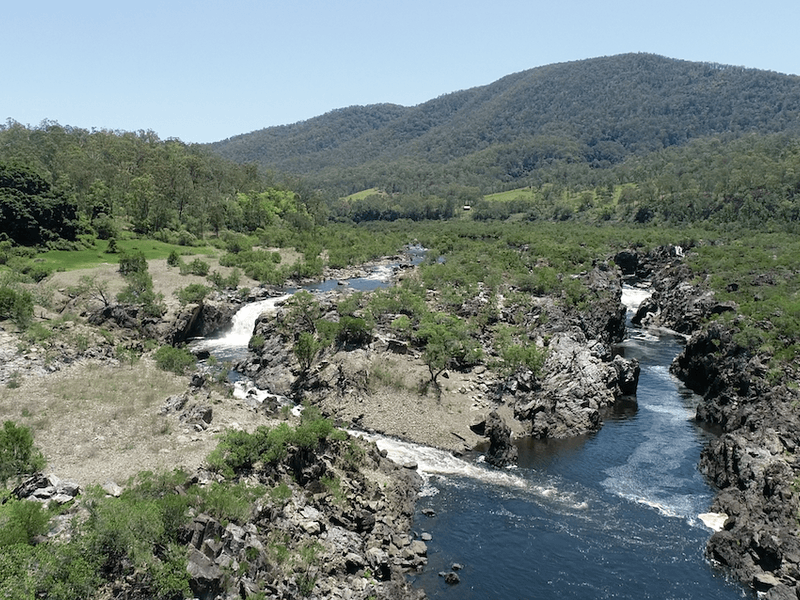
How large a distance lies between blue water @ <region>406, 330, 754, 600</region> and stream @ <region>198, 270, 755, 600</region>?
0.07m

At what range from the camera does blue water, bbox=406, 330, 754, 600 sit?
34375 millimetres

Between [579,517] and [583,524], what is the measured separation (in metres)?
0.89

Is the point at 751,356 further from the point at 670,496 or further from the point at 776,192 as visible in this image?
the point at 776,192

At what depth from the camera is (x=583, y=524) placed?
131 feet

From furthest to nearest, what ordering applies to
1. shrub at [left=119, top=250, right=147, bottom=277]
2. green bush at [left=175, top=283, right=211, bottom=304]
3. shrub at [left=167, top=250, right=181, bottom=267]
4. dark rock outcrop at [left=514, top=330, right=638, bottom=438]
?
shrub at [left=167, top=250, right=181, bottom=267] → shrub at [left=119, top=250, right=147, bottom=277] → green bush at [left=175, top=283, right=211, bottom=304] → dark rock outcrop at [left=514, top=330, right=638, bottom=438]

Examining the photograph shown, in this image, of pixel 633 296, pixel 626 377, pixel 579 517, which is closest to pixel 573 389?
pixel 626 377

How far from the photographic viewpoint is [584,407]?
190 ft

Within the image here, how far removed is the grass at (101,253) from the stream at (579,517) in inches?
2791

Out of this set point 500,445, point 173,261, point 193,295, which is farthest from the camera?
point 173,261

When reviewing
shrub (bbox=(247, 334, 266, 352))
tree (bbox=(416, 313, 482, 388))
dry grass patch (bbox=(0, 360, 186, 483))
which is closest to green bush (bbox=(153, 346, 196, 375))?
dry grass patch (bbox=(0, 360, 186, 483))

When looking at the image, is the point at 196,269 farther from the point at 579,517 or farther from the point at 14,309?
the point at 579,517

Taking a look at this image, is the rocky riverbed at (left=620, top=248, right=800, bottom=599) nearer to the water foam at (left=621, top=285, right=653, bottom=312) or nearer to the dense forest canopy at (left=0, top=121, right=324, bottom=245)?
the water foam at (left=621, top=285, right=653, bottom=312)

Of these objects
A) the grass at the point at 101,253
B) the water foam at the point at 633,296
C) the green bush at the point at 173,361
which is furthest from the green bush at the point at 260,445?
the water foam at the point at 633,296

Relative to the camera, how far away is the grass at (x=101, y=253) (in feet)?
321
